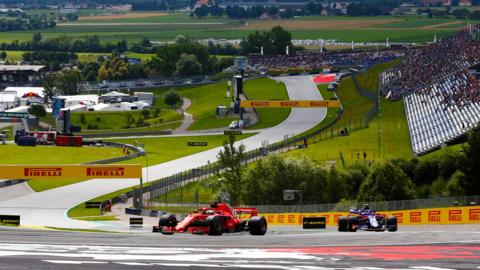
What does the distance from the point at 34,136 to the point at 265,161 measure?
163ft

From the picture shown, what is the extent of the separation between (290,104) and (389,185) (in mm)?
76098

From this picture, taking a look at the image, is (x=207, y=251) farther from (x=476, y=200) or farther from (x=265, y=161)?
(x=265, y=161)

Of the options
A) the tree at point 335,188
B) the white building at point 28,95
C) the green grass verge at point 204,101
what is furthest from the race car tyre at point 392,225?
the white building at point 28,95

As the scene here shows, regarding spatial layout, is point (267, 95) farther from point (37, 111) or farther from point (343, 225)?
point (343, 225)

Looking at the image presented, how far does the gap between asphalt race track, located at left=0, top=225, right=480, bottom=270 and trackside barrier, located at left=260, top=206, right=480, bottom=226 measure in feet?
14.7

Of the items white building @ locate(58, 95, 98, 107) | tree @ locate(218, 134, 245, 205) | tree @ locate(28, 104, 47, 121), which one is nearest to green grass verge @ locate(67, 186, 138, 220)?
tree @ locate(218, 134, 245, 205)

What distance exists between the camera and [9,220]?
224 ft

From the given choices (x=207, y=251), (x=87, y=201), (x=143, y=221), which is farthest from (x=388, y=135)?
(x=207, y=251)

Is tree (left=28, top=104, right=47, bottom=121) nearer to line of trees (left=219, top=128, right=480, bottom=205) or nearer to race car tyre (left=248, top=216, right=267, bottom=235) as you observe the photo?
line of trees (left=219, top=128, right=480, bottom=205)

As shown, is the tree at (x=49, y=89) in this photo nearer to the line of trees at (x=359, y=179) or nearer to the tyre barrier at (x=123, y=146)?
the tyre barrier at (x=123, y=146)

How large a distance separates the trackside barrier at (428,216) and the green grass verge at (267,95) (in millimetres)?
70212

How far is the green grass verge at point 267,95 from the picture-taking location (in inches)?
5778

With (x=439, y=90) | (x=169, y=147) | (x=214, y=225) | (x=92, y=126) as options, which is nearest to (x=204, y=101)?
(x=92, y=126)

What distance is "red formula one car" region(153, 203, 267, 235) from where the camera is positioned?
52.7m
